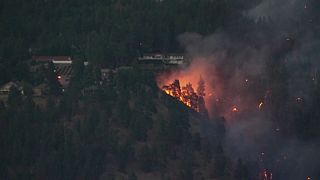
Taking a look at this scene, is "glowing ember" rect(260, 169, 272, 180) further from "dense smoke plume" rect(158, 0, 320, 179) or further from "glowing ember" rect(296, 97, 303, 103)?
"glowing ember" rect(296, 97, 303, 103)

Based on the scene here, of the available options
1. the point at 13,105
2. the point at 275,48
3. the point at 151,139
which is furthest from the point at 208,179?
the point at 275,48

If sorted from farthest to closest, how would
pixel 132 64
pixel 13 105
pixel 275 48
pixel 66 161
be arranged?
pixel 275 48, pixel 132 64, pixel 13 105, pixel 66 161

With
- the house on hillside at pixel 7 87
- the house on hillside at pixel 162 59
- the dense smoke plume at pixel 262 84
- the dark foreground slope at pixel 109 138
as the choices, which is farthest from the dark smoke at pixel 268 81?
the house on hillside at pixel 7 87

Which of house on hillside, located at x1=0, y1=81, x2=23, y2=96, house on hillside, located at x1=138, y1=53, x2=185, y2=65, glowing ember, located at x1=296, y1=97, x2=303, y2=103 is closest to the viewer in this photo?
house on hillside, located at x1=0, y1=81, x2=23, y2=96

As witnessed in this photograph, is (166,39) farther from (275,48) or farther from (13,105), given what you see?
(13,105)

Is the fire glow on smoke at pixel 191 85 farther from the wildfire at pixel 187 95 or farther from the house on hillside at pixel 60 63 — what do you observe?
the house on hillside at pixel 60 63

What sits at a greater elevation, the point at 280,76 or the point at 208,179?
the point at 280,76

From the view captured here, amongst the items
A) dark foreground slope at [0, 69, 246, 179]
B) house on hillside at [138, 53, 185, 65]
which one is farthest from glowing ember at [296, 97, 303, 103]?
house on hillside at [138, 53, 185, 65]

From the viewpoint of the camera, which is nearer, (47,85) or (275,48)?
(47,85)
